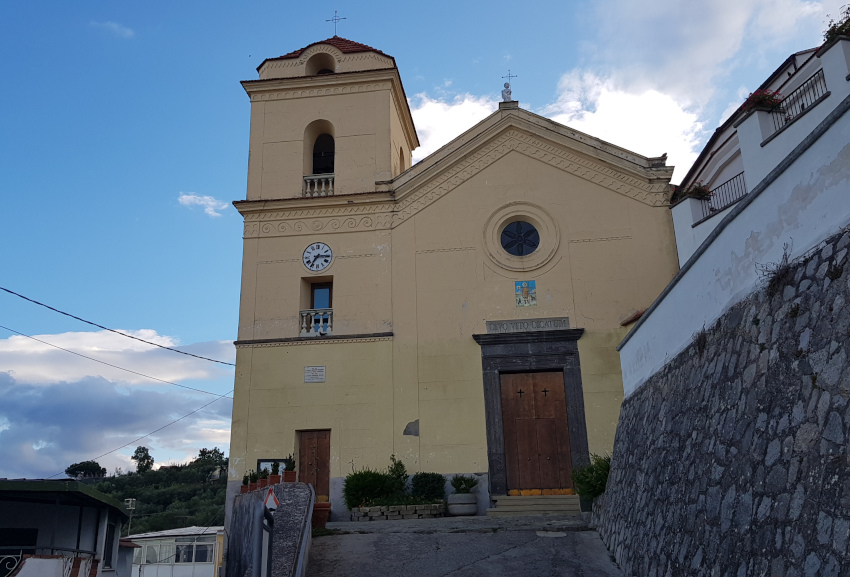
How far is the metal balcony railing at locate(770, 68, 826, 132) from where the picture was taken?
36.9 feet

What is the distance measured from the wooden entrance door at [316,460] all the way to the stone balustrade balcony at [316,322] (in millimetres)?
2398

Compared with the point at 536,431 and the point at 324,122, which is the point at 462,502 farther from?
the point at 324,122

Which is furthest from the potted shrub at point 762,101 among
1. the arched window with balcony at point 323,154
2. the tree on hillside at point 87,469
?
the tree on hillside at point 87,469

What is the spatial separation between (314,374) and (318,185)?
5.26 meters

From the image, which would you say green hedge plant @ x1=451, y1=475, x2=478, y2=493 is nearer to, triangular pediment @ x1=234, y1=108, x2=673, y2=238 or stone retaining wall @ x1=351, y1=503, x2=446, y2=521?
stone retaining wall @ x1=351, y1=503, x2=446, y2=521

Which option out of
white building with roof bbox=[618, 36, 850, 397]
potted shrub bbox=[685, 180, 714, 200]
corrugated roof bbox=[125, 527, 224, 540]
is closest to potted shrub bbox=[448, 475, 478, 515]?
white building with roof bbox=[618, 36, 850, 397]

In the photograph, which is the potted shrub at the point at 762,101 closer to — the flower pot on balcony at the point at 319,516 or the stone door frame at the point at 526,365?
the stone door frame at the point at 526,365

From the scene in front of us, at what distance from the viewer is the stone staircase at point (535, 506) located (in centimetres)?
1399

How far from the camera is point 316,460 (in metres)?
16.1

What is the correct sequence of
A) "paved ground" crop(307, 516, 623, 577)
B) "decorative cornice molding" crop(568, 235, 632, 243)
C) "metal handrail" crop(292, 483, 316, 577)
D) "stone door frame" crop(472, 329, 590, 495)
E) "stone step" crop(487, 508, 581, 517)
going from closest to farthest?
"metal handrail" crop(292, 483, 316, 577) < "paved ground" crop(307, 516, 623, 577) < "stone step" crop(487, 508, 581, 517) < "stone door frame" crop(472, 329, 590, 495) < "decorative cornice molding" crop(568, 235, 632, 243)

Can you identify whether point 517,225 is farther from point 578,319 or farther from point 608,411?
point 608,411

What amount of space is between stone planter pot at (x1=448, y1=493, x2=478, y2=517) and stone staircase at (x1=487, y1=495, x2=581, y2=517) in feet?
1.29

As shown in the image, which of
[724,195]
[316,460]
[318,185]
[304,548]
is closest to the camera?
[304,548]

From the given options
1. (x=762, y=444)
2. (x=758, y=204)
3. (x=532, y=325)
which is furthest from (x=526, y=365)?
(x=762, y=444)
